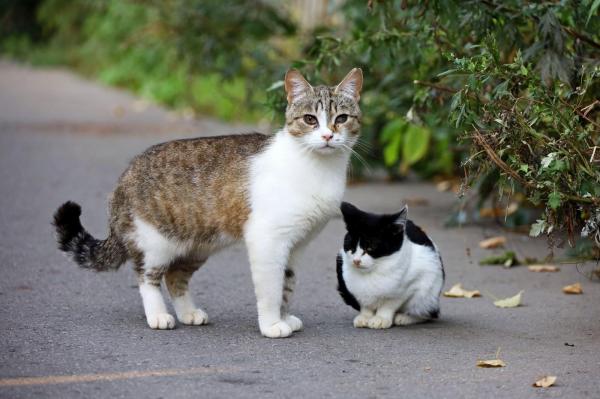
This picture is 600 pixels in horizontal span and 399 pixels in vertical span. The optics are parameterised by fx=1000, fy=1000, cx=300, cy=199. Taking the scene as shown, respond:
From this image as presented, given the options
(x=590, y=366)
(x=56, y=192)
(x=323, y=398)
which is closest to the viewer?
(x=323, y=398)

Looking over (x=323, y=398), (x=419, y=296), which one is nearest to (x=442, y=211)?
(x=419, y=296)

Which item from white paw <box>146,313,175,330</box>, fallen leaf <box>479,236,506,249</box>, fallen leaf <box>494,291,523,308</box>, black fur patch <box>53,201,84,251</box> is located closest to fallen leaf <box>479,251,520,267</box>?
fallen leaf <box>479,236,506,249</box>

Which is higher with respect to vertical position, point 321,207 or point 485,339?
point 321,207

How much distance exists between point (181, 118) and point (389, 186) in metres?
6.06

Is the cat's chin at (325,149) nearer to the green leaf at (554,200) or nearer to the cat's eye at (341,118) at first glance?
the cat's eye at (341,118)

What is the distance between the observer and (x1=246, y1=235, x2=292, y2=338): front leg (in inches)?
208

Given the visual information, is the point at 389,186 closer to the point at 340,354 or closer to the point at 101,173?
the point at 101,173

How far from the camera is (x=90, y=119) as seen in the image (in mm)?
15422

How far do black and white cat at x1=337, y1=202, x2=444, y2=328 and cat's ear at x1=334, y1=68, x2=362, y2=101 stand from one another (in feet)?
2.05

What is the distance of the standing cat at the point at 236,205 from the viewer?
532cm

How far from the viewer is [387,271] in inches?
215

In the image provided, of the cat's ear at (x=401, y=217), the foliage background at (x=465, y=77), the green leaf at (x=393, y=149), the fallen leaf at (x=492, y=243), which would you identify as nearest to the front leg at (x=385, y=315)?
the cat's ear at (x=401, y=217)

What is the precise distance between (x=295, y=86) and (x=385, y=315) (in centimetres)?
138

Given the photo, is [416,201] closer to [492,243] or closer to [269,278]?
[492,243]
